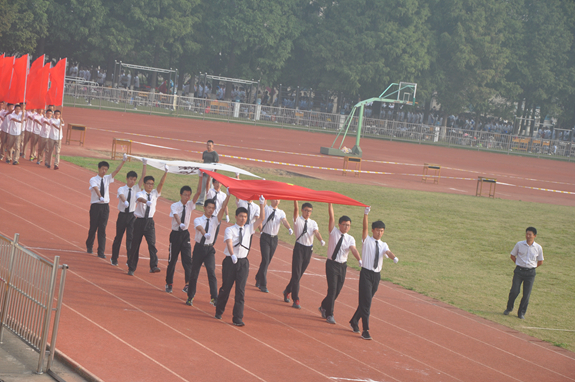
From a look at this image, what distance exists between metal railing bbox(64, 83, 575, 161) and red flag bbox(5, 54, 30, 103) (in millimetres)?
23687

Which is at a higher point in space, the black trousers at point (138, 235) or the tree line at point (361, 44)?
the tree line at point (361, 44)

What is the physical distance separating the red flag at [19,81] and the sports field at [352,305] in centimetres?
229

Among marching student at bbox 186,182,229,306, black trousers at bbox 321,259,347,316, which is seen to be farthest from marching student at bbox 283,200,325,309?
marching student at bbox 186,182,229,306

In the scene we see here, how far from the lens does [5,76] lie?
2114 centimetres

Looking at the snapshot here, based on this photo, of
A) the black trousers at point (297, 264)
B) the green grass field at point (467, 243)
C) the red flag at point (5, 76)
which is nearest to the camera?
the black trousers at point (297, 264)

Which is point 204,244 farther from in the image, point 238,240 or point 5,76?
point 5,76

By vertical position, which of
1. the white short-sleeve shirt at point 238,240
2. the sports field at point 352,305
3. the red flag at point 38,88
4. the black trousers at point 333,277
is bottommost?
the sports field at point 352,305

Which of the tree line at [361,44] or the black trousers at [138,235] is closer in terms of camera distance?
the black trousers at [138,235]

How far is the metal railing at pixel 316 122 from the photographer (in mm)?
46562

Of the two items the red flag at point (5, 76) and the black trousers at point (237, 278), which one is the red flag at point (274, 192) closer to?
the black trousers at point (237, 278)

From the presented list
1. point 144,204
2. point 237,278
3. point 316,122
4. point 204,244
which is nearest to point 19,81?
point 144,204

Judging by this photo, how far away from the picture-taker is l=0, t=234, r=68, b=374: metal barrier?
7176 millimetres

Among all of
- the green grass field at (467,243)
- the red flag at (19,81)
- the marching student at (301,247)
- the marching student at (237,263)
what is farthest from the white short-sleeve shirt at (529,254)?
the red flag at (19,81)

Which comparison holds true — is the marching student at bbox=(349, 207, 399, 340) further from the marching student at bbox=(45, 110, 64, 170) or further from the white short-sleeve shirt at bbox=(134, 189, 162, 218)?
the marching student at bbox=(45, 110, 64, 170)
